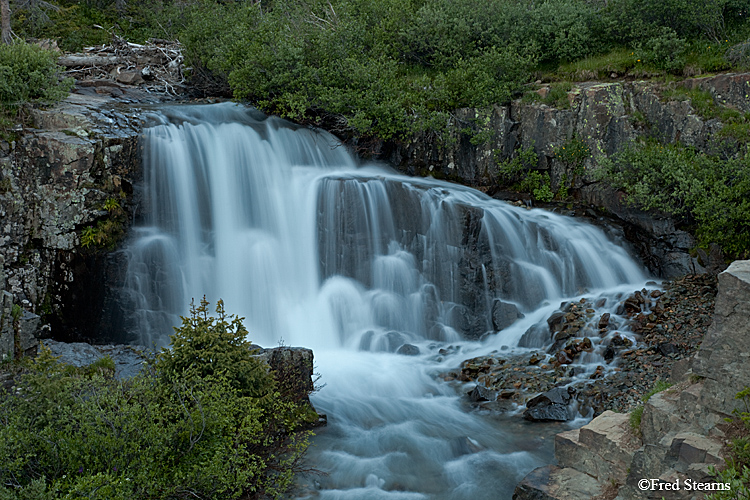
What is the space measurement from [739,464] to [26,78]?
14.5 m

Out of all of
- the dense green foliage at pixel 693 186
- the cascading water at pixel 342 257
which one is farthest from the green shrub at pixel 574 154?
the cascading water at pixel 342 257

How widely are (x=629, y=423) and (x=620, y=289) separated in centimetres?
737

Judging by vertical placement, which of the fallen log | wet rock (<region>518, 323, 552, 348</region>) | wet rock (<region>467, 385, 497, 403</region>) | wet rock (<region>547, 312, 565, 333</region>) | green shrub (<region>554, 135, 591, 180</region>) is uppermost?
the fallen log

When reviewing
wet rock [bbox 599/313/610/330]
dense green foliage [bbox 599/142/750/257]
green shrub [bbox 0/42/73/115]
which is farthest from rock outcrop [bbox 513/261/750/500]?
green shrub [bbox 0/42/73/115]

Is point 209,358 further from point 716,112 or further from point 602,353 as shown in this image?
point 716,112

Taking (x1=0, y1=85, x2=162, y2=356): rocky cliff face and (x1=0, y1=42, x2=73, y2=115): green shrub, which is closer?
(x1=0, y1=85, x2=162, y2=356): rocky cliff face

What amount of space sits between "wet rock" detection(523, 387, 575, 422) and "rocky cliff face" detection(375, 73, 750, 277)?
6.13m

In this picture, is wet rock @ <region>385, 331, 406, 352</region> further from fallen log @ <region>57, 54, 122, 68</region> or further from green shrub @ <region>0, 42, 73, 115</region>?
fallen log @ <region>57, 54, 122, 68</region>

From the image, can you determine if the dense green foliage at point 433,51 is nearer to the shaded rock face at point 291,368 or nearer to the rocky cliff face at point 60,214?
the rocky cliff face at point 60,214

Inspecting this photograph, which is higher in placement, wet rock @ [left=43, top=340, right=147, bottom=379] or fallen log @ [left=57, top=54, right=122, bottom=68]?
fallen log @ [left=57, top=54, right=122, bottom=68]

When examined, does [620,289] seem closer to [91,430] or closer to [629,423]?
[629,423]

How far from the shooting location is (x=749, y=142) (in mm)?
12555

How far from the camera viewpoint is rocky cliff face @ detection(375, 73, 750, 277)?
44.8ft

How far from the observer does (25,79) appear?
12641mm
